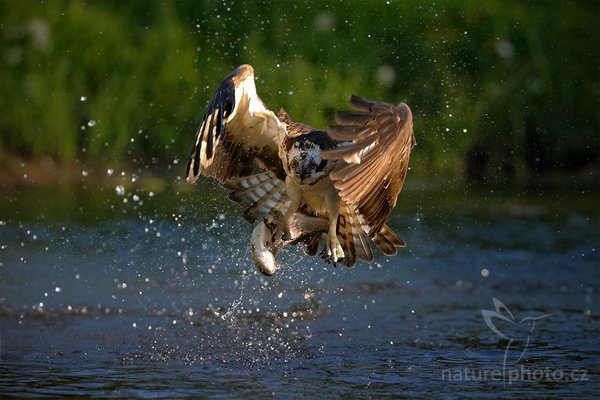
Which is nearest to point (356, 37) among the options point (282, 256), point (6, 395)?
point (282, 256)

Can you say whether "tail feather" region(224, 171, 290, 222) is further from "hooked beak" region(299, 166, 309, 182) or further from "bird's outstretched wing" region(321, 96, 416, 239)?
"bird's outstretched wing" region(321, 96, 416, 239)

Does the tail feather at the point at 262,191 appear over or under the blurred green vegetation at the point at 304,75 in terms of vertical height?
under

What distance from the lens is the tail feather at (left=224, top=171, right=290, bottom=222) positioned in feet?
24.2

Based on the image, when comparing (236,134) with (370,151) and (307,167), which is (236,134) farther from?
(370,151)

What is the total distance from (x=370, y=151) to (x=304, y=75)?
5955 mm

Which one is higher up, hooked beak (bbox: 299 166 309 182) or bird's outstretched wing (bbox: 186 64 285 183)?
bird's outstretched wing (bbox: 186 64 285 183)

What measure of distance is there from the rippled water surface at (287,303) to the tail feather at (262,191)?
70 centimetres

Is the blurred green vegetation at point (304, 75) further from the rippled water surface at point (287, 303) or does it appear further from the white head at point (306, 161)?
the white head at point (306, 161)

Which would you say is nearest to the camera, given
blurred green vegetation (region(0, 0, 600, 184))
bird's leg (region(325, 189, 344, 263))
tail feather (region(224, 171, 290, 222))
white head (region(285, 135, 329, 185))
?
white head (region(285, 135, 329, 185))

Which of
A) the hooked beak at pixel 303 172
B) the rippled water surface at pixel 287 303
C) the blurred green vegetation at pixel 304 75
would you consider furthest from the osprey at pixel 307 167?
the blurred green vegetation at pixel 304 75

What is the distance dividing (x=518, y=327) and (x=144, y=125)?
17.9 ft

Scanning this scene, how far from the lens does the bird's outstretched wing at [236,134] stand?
6305 mm

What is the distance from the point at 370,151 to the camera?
6.43m

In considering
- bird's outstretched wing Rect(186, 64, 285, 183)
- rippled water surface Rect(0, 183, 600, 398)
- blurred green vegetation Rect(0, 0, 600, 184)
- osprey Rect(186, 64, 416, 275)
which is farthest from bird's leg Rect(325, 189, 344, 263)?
blurred green vegetation Rect(0, 0, 600, 184)
